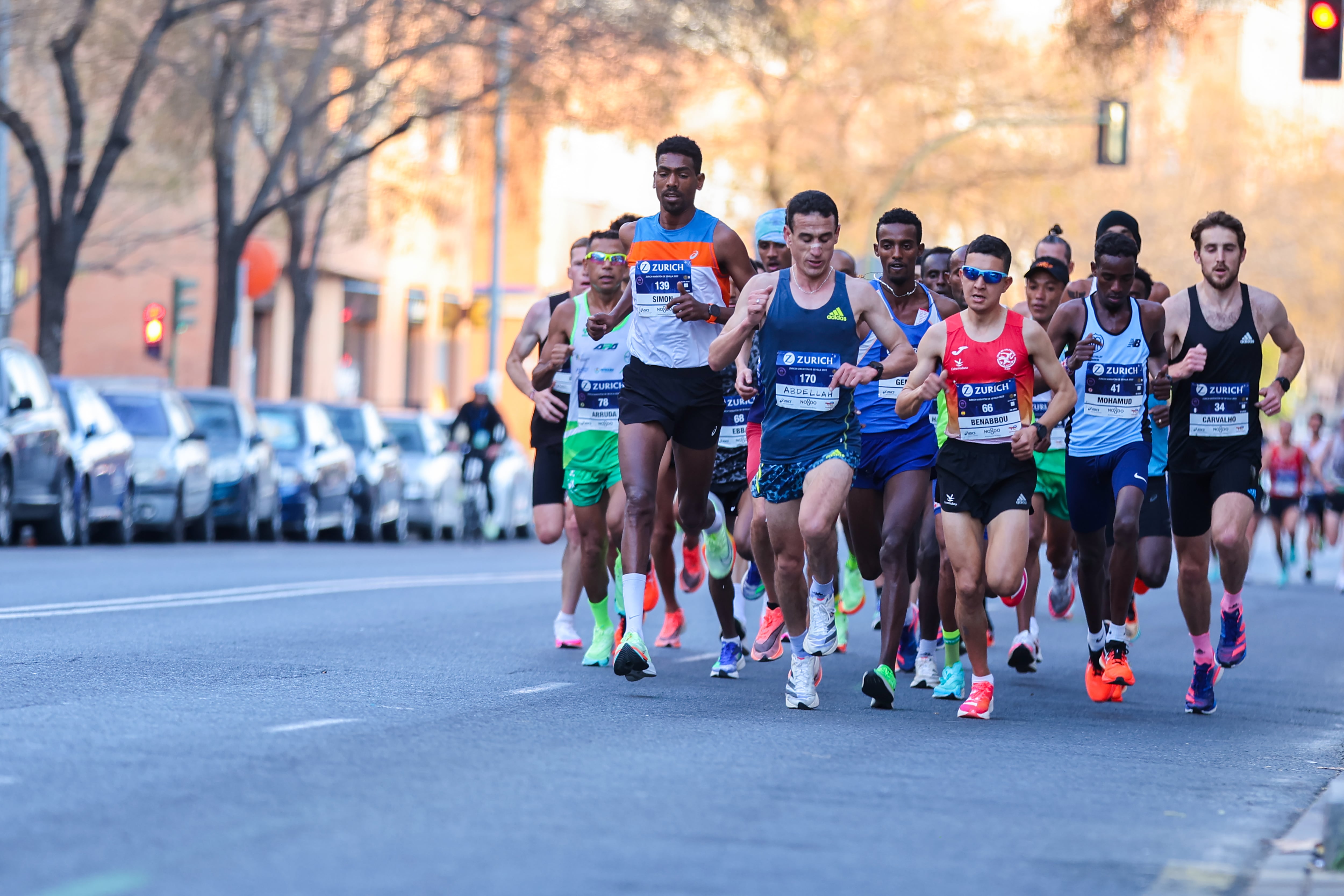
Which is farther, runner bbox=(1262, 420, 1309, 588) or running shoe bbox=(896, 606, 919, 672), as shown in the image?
runner bbox=(1262, 420, 1309, 588)

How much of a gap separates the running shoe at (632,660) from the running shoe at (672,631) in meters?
3.04

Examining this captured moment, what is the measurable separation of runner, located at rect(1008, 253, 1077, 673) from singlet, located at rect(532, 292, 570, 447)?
2330 millimetres

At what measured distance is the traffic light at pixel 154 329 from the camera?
111 ft

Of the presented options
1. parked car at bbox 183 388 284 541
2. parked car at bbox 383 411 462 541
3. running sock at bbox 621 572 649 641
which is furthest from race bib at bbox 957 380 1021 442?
parked car at bbox 383 411 462 541

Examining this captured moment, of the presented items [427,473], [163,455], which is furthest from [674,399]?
[427,473]

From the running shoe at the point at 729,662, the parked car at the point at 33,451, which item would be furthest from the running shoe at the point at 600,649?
the parked car at the point at 33,451

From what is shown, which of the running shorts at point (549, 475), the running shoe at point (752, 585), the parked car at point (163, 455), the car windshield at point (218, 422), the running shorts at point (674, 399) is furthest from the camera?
the car windshield at point (218, 422)

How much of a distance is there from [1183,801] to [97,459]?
1633 centimetres

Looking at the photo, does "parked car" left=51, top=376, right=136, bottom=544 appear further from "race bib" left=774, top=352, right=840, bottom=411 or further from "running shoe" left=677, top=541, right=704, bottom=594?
"race bib" left=774, top=352, right=840, bottom=411

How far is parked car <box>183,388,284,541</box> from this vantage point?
2586cm

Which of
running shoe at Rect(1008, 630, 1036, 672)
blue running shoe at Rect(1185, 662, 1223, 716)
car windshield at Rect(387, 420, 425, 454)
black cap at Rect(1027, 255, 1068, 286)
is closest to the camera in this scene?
blue running shoe at Rect(1185, 662, 1223, 716)

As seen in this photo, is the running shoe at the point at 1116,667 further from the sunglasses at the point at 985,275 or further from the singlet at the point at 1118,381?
the sunglasses at the point at 985,275

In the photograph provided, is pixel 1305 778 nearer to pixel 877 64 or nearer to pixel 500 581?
pixel 500 581

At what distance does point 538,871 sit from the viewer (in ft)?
19.2
